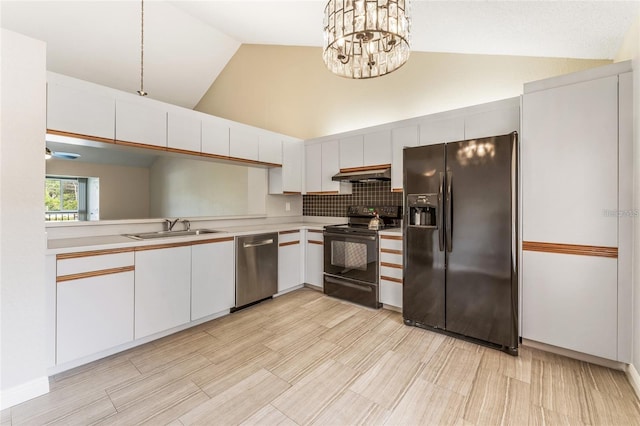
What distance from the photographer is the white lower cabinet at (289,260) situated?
3482mm

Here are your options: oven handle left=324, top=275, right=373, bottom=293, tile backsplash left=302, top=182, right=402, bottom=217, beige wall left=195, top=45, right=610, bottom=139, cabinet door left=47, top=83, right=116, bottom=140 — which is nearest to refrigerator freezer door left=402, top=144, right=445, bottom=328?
oven handle left=324, top=275, right=373, bottom=293

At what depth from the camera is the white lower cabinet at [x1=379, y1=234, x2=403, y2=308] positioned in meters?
2.93

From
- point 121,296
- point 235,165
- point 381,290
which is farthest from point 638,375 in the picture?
point 235,165

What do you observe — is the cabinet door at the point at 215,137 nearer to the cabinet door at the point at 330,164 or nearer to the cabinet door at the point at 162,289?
the cabinet door at the point at 162,289

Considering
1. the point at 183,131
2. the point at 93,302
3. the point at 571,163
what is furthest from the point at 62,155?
the point at 571,163

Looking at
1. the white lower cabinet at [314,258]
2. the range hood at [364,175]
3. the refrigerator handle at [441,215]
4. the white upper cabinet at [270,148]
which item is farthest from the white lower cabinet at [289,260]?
the refrigerator handle at [441,215]

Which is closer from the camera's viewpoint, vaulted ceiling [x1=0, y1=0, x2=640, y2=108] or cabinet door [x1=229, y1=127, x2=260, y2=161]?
vaulted ceiling [x1=0, y1=0, x2=640, y2=108]

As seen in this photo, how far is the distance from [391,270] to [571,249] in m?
1.50

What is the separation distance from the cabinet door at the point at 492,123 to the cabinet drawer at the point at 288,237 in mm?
2291

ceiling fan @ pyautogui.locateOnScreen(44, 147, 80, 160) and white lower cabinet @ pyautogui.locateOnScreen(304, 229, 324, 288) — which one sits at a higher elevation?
ceiling fan @ pyautogui.locateOnScreen(44, 147, 80, 160)

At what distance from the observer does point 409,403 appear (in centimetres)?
163

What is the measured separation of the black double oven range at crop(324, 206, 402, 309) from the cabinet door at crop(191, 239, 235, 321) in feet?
3.93

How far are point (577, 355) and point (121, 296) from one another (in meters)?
3.54

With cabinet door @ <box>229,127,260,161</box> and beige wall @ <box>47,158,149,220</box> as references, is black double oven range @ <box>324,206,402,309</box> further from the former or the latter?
beige wall @ <box>47,158,149,220</box>
